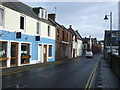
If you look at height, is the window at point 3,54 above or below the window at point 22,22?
below

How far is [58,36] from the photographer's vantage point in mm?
37219

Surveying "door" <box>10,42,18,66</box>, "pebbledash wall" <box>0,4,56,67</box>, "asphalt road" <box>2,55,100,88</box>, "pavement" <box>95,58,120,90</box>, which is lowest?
"pavement" <box>95,58,120,90</box>

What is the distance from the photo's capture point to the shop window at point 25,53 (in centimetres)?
2175

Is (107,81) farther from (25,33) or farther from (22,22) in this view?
(22,22)

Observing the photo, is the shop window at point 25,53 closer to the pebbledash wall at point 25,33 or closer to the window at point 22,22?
the pebbledash wall at point 25,33

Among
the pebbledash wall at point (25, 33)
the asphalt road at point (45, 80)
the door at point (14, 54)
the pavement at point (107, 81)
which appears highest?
the pebbledash wall at point (25, 33)

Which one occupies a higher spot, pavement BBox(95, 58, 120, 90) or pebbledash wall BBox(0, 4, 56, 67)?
pebbledash wall BBox(0, 4, 56, 67)

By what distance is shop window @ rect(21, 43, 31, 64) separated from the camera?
21.8m

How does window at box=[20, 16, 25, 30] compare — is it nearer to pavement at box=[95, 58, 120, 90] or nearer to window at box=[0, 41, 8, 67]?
window at box=[0, 41, 8, 67]

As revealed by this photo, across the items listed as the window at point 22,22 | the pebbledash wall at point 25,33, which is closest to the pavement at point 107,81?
the pebbledash wall at point 25,33

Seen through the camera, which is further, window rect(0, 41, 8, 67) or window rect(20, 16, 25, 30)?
window rect(20, 16, 25, 30)

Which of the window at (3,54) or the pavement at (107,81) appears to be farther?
the window at (3,54)

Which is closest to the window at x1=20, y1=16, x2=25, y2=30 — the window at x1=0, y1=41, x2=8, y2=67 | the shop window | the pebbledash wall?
the pebbledash wall

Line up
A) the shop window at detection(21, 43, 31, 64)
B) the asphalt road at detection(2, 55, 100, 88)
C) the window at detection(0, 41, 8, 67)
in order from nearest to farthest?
the asphalt road at detection(2, 55, 100, 88) → the window at detection(0, 41, 8, 67) → the shop window at detection(21, 43, 31, 64)
